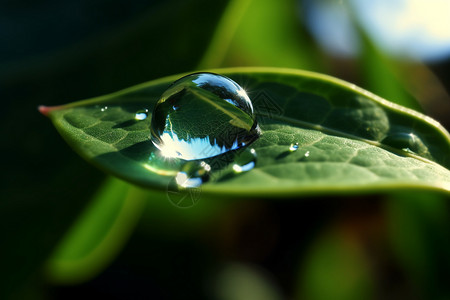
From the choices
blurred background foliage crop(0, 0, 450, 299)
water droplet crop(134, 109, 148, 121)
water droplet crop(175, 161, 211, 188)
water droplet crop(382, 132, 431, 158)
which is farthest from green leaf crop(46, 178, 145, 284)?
water droplet crop(382, 132, 431, 158)

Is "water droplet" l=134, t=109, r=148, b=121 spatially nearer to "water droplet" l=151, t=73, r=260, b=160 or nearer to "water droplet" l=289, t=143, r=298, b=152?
"water droplet" l=151, t=73, r=260, b=160

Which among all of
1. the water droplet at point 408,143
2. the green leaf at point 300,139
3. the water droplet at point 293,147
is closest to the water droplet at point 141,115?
the green leaf at point 300,139

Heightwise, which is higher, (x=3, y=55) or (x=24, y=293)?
(x=3, y=55)

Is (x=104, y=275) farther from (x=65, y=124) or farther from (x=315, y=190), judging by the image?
(x=315, y=190)

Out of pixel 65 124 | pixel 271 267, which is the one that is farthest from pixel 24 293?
pixel 271 267

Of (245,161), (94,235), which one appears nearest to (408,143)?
(245,161)

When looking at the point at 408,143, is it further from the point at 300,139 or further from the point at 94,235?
the point at 94,235
